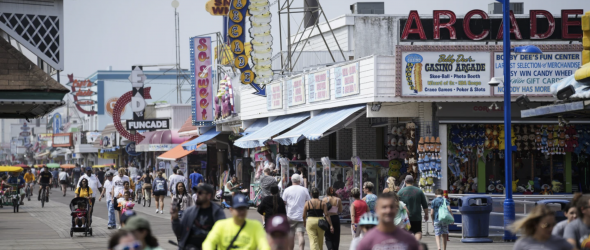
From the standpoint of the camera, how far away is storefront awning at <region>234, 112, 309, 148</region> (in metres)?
25.8

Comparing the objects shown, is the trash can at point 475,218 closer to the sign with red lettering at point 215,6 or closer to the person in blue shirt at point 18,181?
the person in blue shirt at point 18,181

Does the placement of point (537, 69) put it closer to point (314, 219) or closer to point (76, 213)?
point (314, 219)

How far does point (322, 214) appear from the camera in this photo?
14281mm

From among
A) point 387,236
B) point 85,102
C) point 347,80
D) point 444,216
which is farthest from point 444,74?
point 85,102

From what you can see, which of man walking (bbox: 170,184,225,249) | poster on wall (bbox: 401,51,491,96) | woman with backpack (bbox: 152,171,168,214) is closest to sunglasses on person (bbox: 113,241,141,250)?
man walking (bbox: 170,184,225,249)

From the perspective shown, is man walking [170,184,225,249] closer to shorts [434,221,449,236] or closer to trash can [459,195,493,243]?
shorts [434,221,449,236]

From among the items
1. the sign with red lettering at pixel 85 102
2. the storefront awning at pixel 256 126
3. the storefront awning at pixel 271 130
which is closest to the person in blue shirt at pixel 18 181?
the storefront awning at pixel 256 126

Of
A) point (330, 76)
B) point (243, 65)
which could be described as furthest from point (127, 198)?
point (243, 65)

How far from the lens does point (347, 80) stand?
22.3 m

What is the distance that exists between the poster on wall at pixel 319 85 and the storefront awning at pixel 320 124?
49cm

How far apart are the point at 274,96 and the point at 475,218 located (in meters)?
12.2

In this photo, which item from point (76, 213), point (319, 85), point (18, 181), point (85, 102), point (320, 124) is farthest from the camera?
point (85, 102)

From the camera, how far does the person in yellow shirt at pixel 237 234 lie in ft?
26.3

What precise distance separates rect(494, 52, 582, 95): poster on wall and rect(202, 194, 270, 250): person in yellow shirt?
13526 mm
